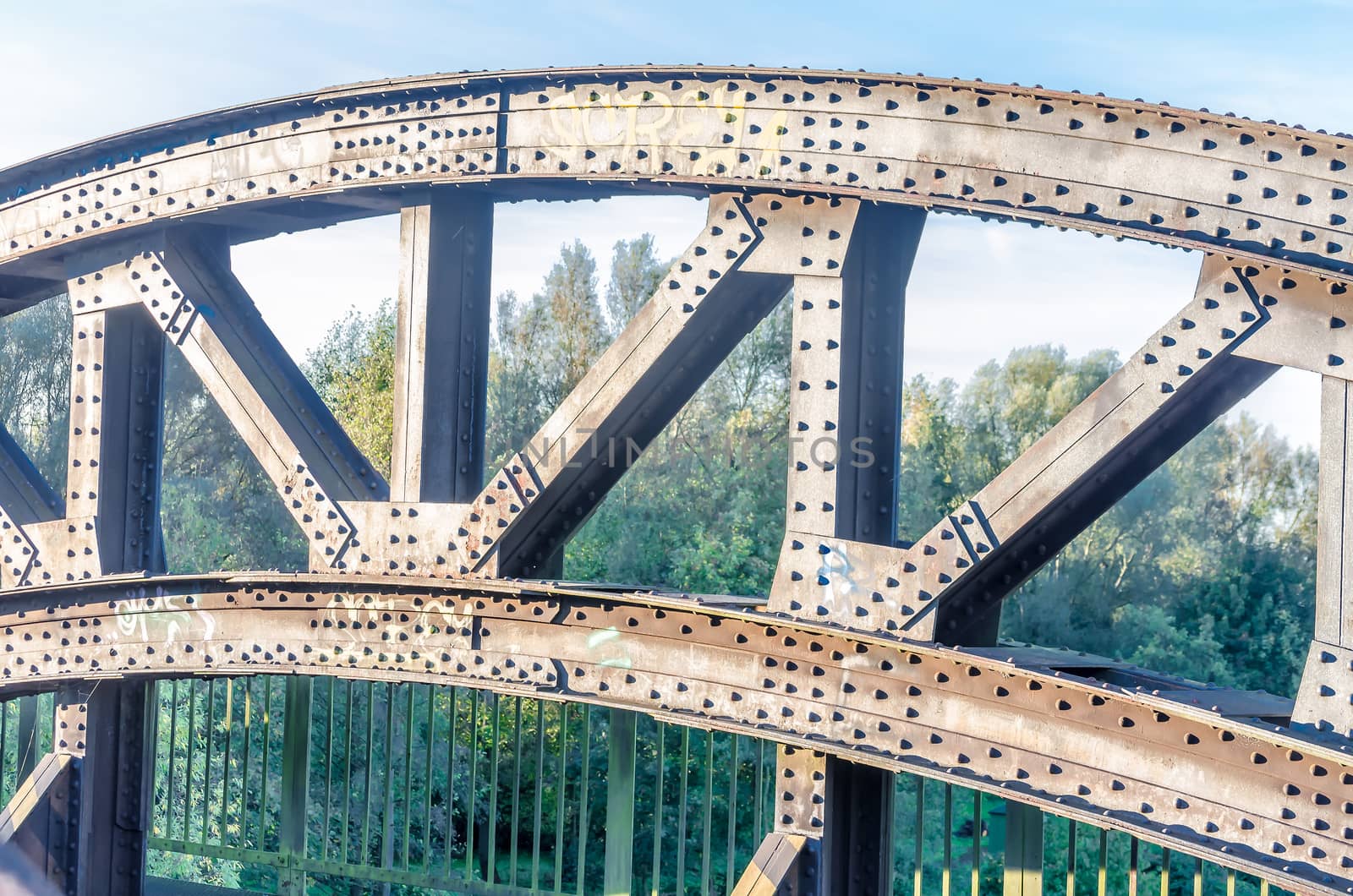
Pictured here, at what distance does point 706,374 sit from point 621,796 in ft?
8.77

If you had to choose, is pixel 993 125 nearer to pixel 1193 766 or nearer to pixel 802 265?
pixel 802 265

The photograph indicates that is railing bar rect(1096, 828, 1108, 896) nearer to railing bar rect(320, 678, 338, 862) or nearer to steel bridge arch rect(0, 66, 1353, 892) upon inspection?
steel bridge arch rect(0, 66, 1353, 892)

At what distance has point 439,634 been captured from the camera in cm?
572

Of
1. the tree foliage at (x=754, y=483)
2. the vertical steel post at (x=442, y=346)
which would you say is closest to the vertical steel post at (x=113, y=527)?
the vertical steel post at (x=442, y=346)

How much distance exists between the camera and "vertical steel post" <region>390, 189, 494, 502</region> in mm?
5887

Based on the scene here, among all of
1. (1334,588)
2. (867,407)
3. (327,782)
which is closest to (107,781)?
(327,782)

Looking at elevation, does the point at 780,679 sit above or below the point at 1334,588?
below

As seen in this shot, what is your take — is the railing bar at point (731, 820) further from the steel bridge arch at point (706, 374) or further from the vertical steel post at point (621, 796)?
the steel bridge arch at point (706, 374)

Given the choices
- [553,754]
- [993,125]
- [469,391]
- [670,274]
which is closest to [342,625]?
[469,391]

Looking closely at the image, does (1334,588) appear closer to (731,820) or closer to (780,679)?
(780,679)

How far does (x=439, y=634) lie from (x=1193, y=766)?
10.7 ft

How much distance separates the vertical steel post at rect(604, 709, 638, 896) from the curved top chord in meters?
2.99

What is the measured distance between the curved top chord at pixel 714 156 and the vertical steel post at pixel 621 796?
2.99 m

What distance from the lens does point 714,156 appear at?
5102 millimetres
